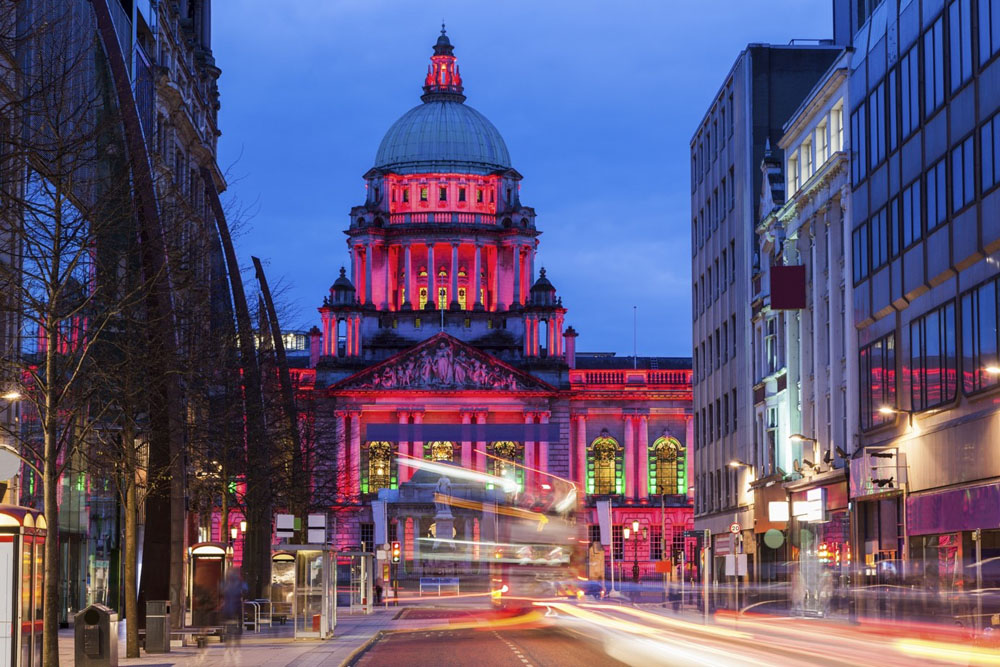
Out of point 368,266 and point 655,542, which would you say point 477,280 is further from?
point 655,542

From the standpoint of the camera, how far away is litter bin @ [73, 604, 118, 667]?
3017 centimetres

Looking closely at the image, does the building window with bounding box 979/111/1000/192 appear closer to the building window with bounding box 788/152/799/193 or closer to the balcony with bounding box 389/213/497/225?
the building window with bounding box 788/152/799/193

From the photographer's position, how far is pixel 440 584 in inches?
4129

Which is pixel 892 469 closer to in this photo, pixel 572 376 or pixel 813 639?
pixel 813 639

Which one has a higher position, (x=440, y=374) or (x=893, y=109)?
(x=440, y=374)

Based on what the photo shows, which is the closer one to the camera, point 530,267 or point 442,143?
point 530,267

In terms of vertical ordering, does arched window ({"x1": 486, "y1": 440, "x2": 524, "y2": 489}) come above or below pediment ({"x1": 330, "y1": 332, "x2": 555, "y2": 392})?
below

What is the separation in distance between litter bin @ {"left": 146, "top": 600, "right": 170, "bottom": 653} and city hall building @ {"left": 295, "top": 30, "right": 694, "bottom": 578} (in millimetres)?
103701

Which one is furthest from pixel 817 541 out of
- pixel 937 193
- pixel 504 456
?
pixel 504 456

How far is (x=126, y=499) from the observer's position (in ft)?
124

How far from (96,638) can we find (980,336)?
914 inches

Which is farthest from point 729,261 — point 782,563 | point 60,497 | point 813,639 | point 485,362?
point 485,362

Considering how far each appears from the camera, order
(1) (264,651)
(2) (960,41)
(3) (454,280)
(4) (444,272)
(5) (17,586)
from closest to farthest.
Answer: (5) (17,586)
(1) (264,651)
(2) (960,41)
(3) (454,280)
(4) (444,272)

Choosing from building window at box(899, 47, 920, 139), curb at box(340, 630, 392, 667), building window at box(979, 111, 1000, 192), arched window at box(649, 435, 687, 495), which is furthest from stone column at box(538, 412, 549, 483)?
building window at box(979, 111, 1000, 192)
